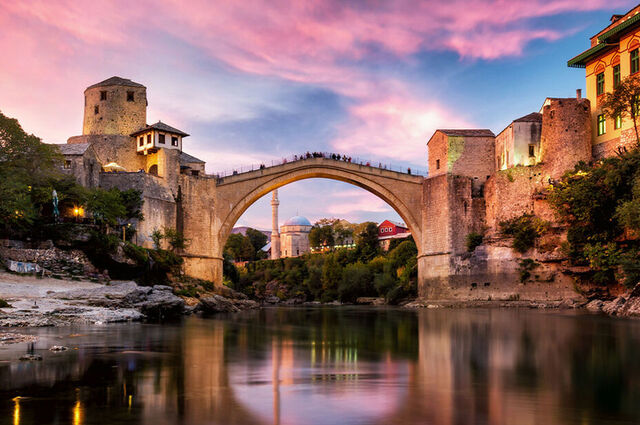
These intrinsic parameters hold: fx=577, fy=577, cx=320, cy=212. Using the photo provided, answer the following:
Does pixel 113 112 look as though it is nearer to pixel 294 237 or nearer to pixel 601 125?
pixel 601 125

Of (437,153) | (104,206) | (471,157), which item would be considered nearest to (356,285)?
(437,153)

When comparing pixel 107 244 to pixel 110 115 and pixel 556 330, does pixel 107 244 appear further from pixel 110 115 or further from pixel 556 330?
pixel 556 330

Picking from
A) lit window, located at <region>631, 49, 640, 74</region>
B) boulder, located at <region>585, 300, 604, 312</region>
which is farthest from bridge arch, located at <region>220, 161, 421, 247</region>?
lit window, located at <region>631, 49, 640, 74</region>

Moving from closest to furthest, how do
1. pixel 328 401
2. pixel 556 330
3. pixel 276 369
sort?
pixel 328 401
pixel 276 369
pixel 556 330

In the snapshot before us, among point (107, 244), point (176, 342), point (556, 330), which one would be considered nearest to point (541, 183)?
point (556, 330)

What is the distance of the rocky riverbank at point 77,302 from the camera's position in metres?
15.5

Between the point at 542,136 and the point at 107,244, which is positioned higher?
the point at 542,136

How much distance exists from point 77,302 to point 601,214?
2239 centimetres

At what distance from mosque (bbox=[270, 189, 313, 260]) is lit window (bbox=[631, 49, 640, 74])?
200ft

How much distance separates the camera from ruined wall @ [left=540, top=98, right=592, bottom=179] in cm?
2997

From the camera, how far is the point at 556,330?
15.5 m

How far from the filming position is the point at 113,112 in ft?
118

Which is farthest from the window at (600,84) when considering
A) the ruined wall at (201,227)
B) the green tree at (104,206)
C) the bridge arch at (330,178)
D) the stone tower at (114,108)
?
the stone tower at (114,108)

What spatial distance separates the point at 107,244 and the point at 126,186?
7.79m
